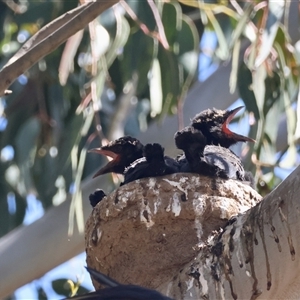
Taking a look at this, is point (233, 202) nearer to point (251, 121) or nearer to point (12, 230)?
point (251, 121)

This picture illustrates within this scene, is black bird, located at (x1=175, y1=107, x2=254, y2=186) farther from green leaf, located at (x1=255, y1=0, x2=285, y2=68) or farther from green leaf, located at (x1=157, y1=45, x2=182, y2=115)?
green leaf, located at (x1=255, y1=0, x2=285, y2=68)

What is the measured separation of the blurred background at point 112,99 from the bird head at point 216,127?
140 mm

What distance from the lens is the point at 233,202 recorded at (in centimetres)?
243

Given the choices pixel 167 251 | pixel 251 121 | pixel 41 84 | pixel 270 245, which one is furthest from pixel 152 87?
pixel 270 245

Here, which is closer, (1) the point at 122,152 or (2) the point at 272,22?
(1) the point at 122,152

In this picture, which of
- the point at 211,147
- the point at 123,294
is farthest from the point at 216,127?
the point at 123,294

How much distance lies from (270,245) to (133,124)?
2.18 meters

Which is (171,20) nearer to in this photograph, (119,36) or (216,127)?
(119,36)

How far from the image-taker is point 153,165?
2609mm

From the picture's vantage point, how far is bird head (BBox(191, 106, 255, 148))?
314 centimetres

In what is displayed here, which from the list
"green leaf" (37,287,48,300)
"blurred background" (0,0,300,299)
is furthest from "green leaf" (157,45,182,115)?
"green leaf" (37,287,48,300)

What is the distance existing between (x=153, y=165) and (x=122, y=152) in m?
0.49

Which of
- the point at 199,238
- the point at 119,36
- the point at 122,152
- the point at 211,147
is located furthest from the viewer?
the point at 119,36

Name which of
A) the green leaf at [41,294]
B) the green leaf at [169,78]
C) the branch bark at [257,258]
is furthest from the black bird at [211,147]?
the green leaf at [41,294]
